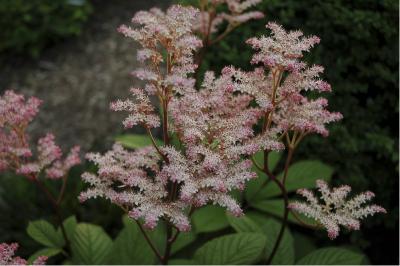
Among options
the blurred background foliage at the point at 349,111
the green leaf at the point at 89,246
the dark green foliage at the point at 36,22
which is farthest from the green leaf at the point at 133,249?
the dark green foliage at the point at 36,22

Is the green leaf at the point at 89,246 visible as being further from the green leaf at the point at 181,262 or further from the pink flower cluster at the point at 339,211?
the pink flower cluster at the point at 339,211

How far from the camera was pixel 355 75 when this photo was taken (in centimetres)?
244

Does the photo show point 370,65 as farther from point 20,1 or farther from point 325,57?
point 20,1

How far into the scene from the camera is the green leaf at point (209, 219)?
7.52ft

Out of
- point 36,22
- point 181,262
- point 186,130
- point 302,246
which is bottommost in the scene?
point 302,246

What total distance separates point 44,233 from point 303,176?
3.72ft

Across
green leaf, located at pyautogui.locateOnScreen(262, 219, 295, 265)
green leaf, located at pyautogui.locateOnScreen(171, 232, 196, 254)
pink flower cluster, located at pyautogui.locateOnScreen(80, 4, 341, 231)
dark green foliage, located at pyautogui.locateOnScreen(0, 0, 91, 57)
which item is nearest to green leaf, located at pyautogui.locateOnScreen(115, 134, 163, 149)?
green leaf, located at pyautogui.locateOnScreen(171, 232, 196, 254)

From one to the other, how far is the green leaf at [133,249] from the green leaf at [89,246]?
0.05 metres

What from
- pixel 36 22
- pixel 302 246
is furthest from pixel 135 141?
pixel 36 22

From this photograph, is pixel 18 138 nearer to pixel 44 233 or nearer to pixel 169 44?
pixel 44 233

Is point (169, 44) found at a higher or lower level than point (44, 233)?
higher

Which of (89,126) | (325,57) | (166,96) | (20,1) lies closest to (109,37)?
(20,1)

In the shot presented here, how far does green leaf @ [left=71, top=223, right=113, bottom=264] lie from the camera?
2098mm

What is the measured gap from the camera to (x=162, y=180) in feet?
5.13
